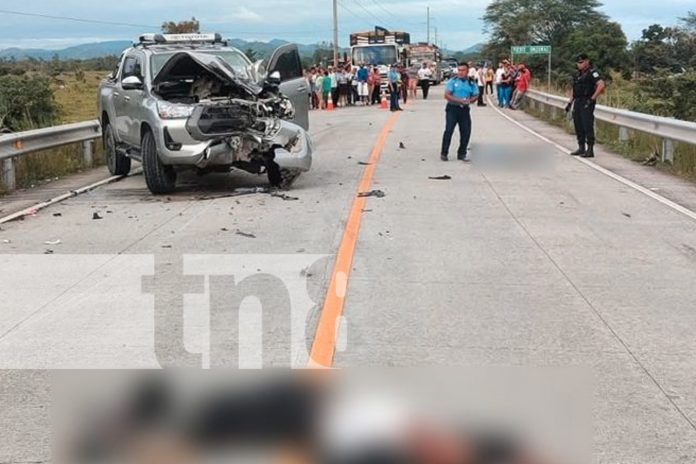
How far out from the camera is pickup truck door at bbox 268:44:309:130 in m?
14.1

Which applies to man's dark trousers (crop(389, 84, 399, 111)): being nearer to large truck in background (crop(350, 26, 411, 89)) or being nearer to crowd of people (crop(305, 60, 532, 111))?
crowd of people (crop(305, 60, 532, 111))

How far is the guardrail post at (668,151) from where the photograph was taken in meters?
14.6

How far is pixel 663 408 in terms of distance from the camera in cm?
457

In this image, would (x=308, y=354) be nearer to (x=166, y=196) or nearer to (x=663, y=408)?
(x=663, y=408)

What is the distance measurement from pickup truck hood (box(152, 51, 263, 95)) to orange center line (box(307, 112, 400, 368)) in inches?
85.6

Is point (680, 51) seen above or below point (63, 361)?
above

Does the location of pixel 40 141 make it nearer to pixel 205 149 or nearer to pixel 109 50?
pixel 205 149

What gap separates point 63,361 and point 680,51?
4793 cm

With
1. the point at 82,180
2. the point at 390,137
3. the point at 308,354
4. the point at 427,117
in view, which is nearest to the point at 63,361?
the point at 308,354

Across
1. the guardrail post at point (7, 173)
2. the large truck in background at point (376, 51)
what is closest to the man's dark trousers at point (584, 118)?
the guardrail post at point (7, 173)

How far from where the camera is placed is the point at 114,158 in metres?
14.1

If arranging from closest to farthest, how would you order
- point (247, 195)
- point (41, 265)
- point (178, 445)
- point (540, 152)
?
point (178, 445) < point (41, 265) < point (247, 195) < point (540, 152)

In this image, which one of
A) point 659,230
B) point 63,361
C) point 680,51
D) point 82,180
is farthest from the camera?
point 680,51

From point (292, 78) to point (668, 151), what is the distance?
662 centimetres
